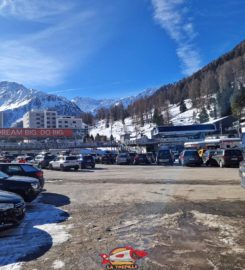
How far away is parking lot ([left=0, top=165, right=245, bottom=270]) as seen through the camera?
225 inches

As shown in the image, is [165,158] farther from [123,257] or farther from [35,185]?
[123,257]

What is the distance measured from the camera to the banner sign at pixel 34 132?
112188 millimetres

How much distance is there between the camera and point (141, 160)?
133 ft

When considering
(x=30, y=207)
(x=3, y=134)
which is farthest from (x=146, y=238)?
(x=3, y=134)

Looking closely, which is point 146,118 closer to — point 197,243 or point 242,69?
point 242,69

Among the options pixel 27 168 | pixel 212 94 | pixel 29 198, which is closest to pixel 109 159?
pixel 27 168

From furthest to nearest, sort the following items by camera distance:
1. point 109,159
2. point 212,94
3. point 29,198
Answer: point 212,94 < point 109,159 < point 29,198

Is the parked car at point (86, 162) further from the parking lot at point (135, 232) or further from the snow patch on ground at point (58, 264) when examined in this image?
the snow patch on ground at point (58, 264)

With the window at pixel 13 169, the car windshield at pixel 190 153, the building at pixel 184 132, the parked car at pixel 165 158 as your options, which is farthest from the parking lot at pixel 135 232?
the building at pixel 184 132

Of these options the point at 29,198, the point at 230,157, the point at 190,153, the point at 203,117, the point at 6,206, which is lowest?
the point at 29,198

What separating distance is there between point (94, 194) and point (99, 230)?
615 centimetres

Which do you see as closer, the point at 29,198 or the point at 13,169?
the point at 29,198

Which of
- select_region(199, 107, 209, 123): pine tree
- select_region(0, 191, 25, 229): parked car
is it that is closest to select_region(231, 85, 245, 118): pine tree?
select_region(199, 107, 209, 123): pine tree

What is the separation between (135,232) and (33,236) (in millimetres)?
2239
